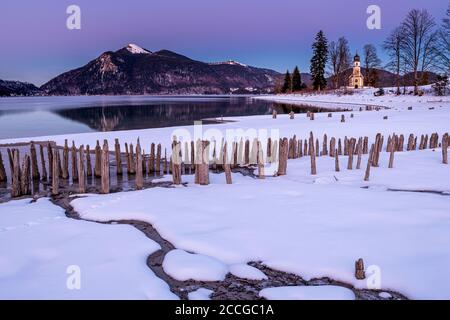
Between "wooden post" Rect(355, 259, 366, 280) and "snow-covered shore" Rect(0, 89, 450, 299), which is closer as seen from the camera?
"wooden post" Rect(355, 259, 366, 280)

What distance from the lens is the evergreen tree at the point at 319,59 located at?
94250mm

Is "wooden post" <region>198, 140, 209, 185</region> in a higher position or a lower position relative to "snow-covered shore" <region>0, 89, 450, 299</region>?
higher

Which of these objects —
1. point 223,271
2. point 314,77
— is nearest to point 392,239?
point 223,271

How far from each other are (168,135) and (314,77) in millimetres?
76892

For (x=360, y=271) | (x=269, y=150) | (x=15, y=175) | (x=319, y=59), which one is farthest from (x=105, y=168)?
(x=319, y=59)

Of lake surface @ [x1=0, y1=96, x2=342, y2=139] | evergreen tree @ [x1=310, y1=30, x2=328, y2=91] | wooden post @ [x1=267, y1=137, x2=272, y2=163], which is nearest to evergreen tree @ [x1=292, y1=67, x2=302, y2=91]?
evergreen tree @ [x1=310, y1=30, x2=328, y2=91]

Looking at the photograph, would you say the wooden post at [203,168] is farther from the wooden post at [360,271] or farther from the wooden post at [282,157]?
the wooden post at [360,271]

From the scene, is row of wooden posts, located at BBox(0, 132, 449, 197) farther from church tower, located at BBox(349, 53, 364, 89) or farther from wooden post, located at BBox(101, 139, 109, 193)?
church tower, located at BBox(349, 53, 364, 89)

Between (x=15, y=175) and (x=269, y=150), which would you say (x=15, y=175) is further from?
(x=269, y=150)

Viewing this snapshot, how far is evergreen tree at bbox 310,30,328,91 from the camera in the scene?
309 feet

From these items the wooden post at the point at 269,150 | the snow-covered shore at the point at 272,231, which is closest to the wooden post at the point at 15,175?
the snow-covered shore at the point at 272,231

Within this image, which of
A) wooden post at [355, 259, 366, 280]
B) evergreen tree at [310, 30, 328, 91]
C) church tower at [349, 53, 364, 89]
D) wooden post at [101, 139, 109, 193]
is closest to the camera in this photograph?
wooden post at [355, 259, 366, 280]

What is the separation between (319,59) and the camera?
9481 cm

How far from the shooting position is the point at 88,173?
1499 cm
